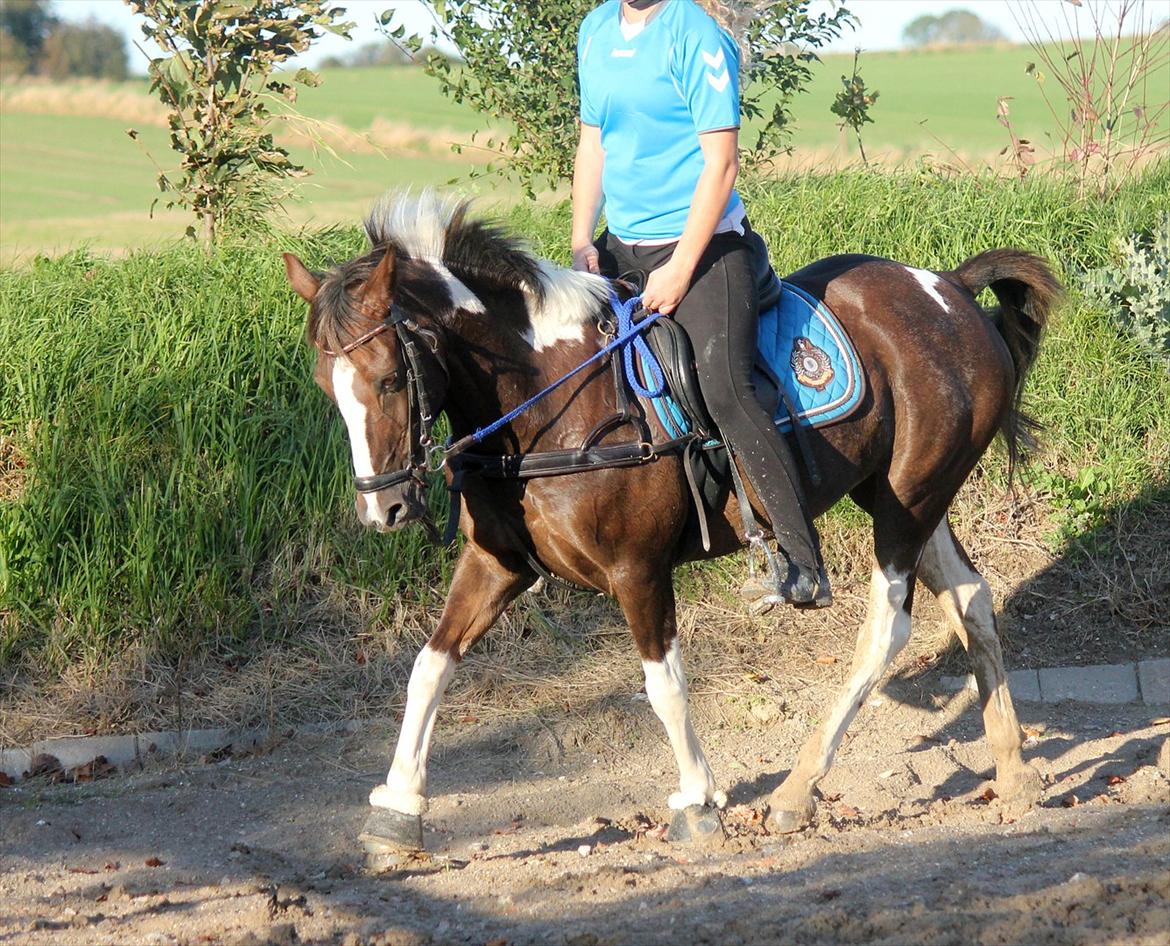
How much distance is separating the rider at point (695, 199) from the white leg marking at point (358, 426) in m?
1.16

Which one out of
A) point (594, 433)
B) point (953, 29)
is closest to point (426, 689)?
point (594, 433)

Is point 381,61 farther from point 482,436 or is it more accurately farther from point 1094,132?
point 482,436

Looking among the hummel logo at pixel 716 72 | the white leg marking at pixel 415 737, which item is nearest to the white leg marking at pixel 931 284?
the hummel logo at pixel 716 72

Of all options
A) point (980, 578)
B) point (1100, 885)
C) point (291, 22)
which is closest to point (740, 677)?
point (980, 578)

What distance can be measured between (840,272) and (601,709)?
2.51 m

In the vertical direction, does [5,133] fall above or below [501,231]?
above

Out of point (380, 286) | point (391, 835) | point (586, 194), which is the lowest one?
point (391, 835)

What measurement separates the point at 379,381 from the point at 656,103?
1.43 m

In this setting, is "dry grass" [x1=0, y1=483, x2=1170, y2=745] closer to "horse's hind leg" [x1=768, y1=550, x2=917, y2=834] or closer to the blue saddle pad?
"horse's hind leg" [x1=768, y1=550, x2=917, y2=834]

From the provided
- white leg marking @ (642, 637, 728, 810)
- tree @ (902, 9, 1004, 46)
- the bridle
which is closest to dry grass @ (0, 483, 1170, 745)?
white leg marking @ (642, 637, 728, 810)

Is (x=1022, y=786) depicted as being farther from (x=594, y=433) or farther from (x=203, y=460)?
(x=203, y=460)

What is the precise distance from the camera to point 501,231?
15.4ft

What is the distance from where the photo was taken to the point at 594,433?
4.62 meters

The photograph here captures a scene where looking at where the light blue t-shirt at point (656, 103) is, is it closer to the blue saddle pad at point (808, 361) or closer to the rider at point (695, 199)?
the rider at point (695, 199)
